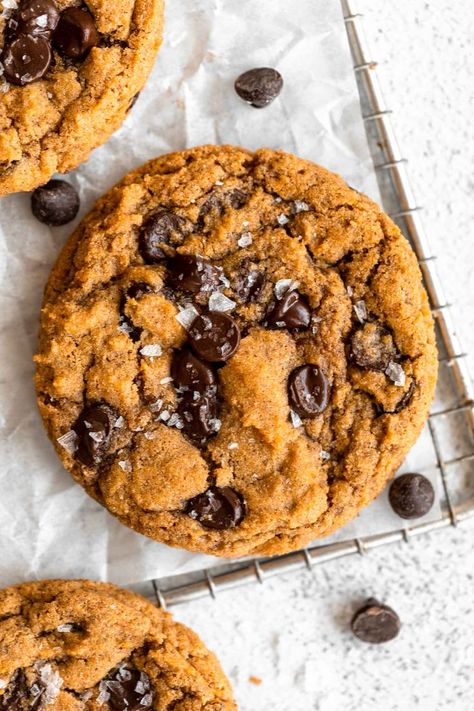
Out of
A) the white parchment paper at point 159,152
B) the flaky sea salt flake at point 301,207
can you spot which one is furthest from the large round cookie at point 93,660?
the flaky sea salt flake at point 301,207

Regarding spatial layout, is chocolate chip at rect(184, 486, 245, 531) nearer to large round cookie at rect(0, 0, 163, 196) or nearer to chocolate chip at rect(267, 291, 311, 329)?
chocolate chip at rect(267, 291, 311, 329)

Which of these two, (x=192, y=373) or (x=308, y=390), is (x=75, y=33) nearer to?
(x=192, y=373)

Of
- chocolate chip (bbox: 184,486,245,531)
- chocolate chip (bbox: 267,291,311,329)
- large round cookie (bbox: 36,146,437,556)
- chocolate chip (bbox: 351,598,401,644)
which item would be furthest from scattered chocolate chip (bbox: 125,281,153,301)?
chocolate chip (bbox: 351,598,401,644)

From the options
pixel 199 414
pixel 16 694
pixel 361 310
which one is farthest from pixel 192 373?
pixel 16 694

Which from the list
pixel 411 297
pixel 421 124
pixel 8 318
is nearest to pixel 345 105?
pixel 421 124

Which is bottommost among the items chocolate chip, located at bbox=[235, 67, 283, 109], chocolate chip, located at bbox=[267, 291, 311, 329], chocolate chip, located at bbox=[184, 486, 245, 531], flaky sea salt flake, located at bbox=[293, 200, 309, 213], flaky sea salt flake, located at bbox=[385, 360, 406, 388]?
chocolate chip, located at bbox=[184, 486, 245, 531]

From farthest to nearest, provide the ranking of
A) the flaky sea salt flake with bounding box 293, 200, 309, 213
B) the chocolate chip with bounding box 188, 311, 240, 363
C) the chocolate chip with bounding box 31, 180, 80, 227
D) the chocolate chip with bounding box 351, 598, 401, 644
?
the chocolate chip with bounding box 351, 598, 401, 644
the chocolate chip with bounding box 31, 180, 80, 227
the flaky sea salt flake with bounding box 293, 200, 309, 213
the chocolate chip with bounding box 188, 311, 240, 363

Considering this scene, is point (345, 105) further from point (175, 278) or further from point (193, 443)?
point (193, 443)
